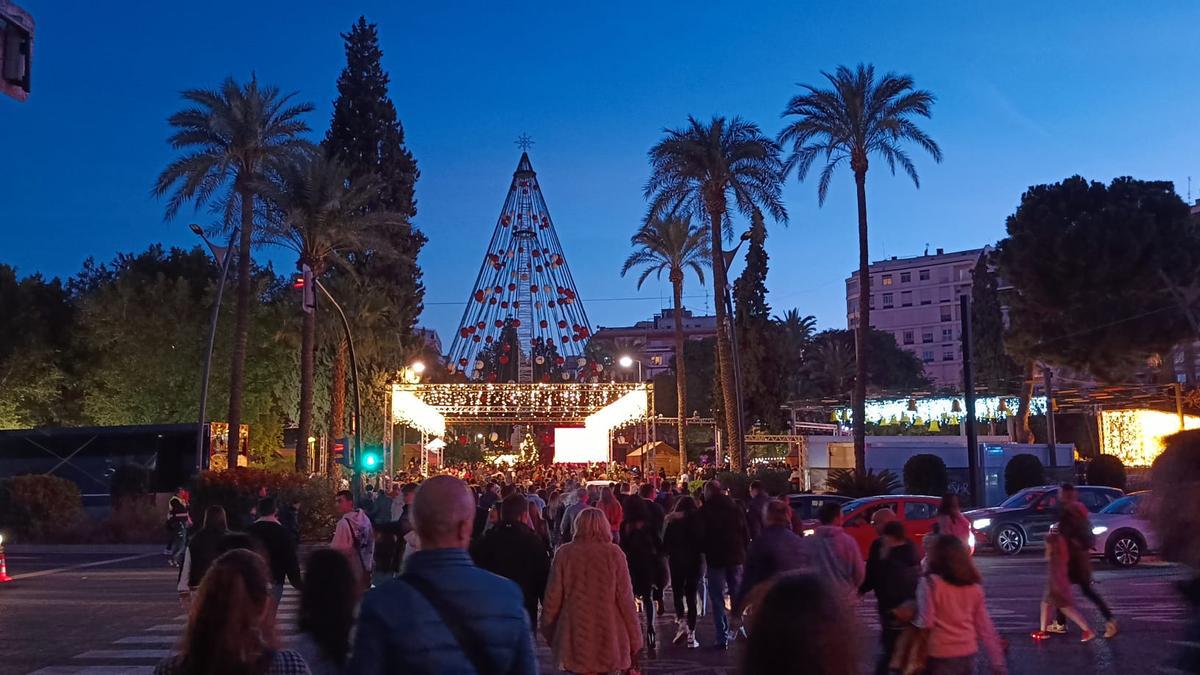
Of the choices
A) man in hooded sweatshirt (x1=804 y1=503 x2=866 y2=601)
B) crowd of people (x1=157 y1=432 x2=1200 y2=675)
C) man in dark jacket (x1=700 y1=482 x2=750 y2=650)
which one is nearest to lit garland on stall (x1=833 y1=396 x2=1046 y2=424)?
crowd of people (x1=157 y1=432 x2=1200 y2=675)

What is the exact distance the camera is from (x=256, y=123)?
37000mm

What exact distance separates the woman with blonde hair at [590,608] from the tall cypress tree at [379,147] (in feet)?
172

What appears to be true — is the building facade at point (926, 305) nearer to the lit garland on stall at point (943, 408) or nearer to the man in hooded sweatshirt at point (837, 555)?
the lit garland on stall at point (943, 408)

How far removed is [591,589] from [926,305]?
396 ft

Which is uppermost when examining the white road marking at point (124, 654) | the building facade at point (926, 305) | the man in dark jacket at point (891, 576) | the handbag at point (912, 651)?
the building facade at point (926, 305)

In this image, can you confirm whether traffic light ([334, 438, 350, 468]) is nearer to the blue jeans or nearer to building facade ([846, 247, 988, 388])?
the blue jeans

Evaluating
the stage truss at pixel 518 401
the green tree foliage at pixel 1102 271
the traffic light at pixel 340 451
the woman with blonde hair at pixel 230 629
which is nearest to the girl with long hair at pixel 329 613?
the woman with blonde hair at pixel 230 629

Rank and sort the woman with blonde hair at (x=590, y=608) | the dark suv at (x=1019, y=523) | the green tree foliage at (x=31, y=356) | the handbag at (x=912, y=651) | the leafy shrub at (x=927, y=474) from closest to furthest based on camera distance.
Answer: the handbag at (x=912, y=651) < the woman with blonde hair at (x=590, y=608) < the dark suv at (x=1019, y=523) < the leafy shrub at (x=927, y=474) < the green tree foliage at (x=31, y=356)

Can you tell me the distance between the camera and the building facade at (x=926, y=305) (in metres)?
122

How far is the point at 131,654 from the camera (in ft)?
42.6

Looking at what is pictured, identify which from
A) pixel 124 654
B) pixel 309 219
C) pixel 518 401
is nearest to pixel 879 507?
pixel 124 654

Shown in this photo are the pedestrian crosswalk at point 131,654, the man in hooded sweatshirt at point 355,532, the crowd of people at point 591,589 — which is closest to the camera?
the crowd of people at point 591,589

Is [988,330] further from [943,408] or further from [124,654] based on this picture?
[124,654]

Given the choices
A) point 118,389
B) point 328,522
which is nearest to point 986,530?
point 328,522
